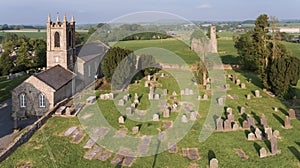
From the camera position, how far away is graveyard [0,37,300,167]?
16.3m

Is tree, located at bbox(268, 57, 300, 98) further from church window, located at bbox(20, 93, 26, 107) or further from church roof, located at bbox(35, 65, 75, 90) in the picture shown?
church window, located at bbox(20, 93, 26, 107)

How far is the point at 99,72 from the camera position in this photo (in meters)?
43.5

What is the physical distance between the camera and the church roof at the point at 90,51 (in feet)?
124

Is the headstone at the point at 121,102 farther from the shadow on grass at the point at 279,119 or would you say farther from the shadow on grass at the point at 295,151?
the shadow on grass at the point at 295,151

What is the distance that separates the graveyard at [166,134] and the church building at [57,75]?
2.85 meters

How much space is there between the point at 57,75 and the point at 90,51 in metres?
13.4

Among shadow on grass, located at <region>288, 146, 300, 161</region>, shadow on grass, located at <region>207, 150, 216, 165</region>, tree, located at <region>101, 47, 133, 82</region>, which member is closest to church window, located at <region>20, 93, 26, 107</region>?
tree, located at <region>101, 47, 133, 82</region>

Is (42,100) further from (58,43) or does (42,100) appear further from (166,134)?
(166,134)

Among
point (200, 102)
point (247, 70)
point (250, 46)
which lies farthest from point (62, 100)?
point (247, 70)

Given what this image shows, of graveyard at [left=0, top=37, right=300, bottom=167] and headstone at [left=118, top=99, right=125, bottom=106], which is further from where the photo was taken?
headstone at [left=118, top=99, right=125, bottom=106]

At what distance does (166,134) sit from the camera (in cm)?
1991

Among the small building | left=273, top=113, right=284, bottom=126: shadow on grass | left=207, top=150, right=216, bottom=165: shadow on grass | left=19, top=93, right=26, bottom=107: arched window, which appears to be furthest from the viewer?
left=19, top=93, right=26, bottom=107: arched window

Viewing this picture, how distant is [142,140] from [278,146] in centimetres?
907

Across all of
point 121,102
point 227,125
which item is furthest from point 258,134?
point 121,102
